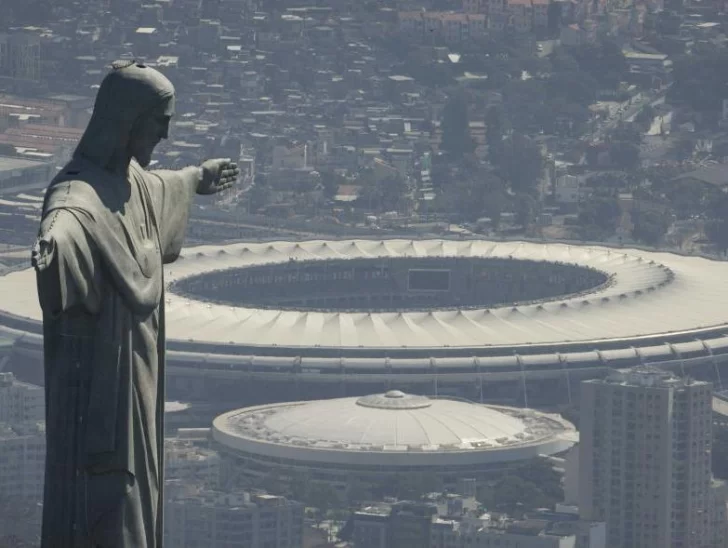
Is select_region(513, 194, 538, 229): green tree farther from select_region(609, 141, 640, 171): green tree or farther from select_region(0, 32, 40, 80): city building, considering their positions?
select_region(0, 32, 40, 80): city building

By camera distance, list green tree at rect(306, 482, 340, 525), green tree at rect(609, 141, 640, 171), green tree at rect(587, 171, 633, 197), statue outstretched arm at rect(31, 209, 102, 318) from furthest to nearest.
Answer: green tree at rect(609, 141, 640, 171)
green tree at rect(587, 171, 633, 197)
green tree at rect(306, 482, 340, 525)
statue outstretched arm at rect(31, 209, 102, 318)

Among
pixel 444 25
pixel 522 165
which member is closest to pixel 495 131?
pixel 522 165

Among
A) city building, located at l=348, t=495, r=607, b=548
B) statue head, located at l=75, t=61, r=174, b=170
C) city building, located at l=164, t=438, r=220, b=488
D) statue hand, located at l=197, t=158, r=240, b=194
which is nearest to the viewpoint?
statue head, located at l=75, t=61, r=174, b=170

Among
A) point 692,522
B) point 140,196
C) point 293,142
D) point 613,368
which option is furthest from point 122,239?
point 293,142

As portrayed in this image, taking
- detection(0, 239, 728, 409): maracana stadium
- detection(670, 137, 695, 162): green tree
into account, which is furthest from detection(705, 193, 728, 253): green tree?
detection(0, 239, 728, 409): maracana stadium

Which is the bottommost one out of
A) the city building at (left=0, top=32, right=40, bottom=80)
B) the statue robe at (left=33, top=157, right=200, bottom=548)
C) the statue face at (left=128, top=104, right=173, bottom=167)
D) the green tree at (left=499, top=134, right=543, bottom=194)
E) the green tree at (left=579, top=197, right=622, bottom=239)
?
the city building at (left=0, top=32, right=40, bottom=80)

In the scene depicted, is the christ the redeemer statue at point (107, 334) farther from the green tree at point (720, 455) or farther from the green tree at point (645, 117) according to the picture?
the green tree at point (645, 117)
